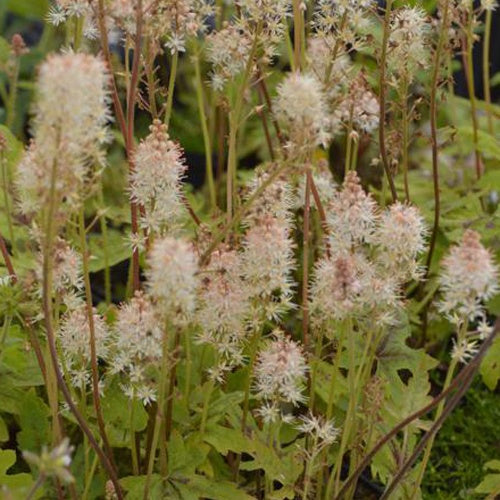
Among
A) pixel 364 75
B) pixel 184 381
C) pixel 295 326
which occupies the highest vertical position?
pixel 364 75

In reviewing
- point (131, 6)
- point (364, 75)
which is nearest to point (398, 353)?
point (364, 75)

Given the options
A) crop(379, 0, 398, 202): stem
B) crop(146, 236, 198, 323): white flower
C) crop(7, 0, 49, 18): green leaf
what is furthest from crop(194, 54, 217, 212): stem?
crop(7, 0, 49, 18): green leaf

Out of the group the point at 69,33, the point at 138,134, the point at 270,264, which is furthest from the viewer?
the point at 138,134

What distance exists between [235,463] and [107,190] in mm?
2244

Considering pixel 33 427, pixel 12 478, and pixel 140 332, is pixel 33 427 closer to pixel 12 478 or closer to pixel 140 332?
pixel 12 478

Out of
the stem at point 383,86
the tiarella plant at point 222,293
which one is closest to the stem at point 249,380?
the tiarella plant at point 222,293

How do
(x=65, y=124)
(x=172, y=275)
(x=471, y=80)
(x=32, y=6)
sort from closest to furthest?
(x=65, y=124) → (x=172, y=275) → (x=471, y=80) → (x=32, y=6)

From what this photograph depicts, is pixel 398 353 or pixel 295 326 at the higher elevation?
pixel 398 353

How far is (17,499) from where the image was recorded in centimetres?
152

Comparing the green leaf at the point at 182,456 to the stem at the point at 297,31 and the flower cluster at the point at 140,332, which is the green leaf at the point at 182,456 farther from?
the stem at the point at 297,31

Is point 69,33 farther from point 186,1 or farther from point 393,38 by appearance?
point 393,38

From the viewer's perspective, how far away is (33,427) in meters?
2.10

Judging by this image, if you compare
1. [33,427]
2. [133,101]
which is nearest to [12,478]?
[33,427]

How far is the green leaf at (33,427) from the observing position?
2.10 m
